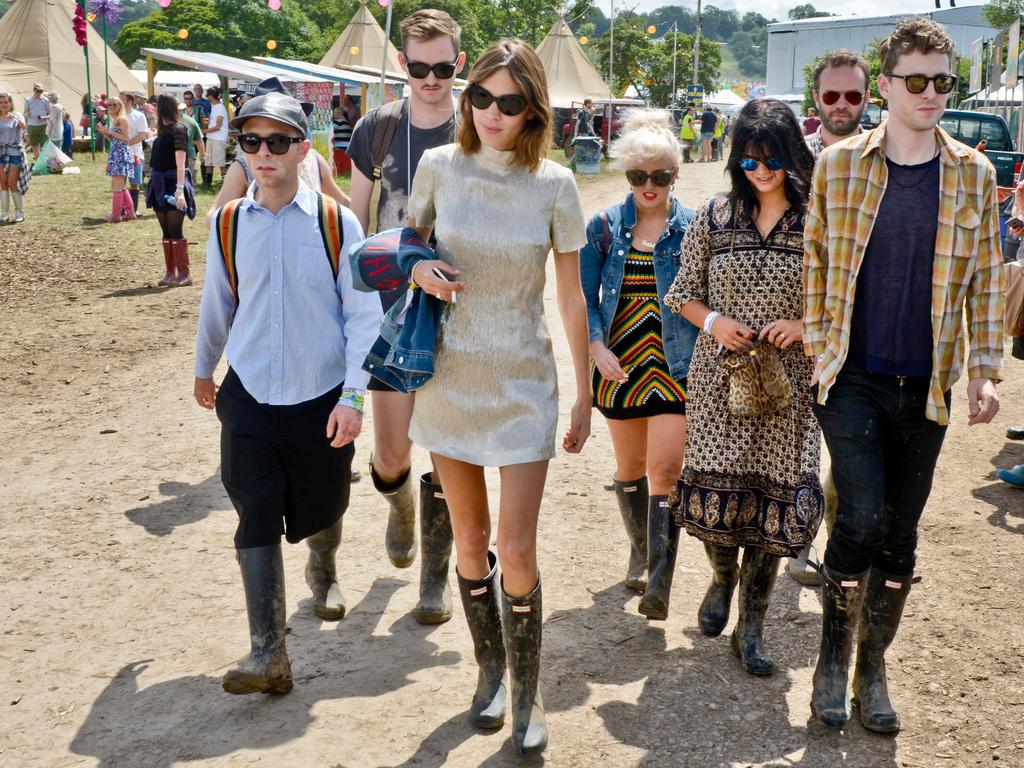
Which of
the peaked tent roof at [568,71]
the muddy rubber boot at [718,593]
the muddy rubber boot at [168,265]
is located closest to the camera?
the muddy rubber boot at [718,593]

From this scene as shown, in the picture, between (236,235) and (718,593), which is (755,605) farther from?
(236,235)

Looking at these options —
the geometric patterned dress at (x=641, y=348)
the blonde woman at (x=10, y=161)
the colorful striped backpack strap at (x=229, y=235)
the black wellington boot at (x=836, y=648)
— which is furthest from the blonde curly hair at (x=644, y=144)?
the blonde woman at (x=10, y=161)

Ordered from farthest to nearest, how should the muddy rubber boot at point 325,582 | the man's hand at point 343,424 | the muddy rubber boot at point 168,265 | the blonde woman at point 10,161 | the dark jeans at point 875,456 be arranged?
the blonde woman at point 10,161 → the muddy rubber boot at point 168,265 → the muddy rubber boot at point 325,582 → the man's hand at point 343,424 → the dark jeans at point 875,456

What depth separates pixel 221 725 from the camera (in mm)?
3740

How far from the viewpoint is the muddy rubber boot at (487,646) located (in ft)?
12.1

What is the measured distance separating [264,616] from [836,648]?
1857 mm

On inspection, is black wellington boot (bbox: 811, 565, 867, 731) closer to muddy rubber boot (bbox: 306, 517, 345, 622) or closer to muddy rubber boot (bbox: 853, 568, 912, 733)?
muddy rubber boot (bbox: 853, 568, 912, 733)

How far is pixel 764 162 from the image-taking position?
12.8 feet

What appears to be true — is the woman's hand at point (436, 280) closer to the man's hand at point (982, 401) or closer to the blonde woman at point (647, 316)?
the blonde woman at point (647, 316)

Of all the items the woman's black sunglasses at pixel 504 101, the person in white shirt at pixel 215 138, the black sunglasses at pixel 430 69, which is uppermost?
the person in white shirt at pixel 215 138

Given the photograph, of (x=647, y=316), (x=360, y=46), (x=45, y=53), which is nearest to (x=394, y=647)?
(x=647, y=316)

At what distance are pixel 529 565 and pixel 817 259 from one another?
132 centimetres

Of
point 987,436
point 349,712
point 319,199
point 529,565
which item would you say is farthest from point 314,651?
point 987,436

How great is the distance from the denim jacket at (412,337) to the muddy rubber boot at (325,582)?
1.23 metres
